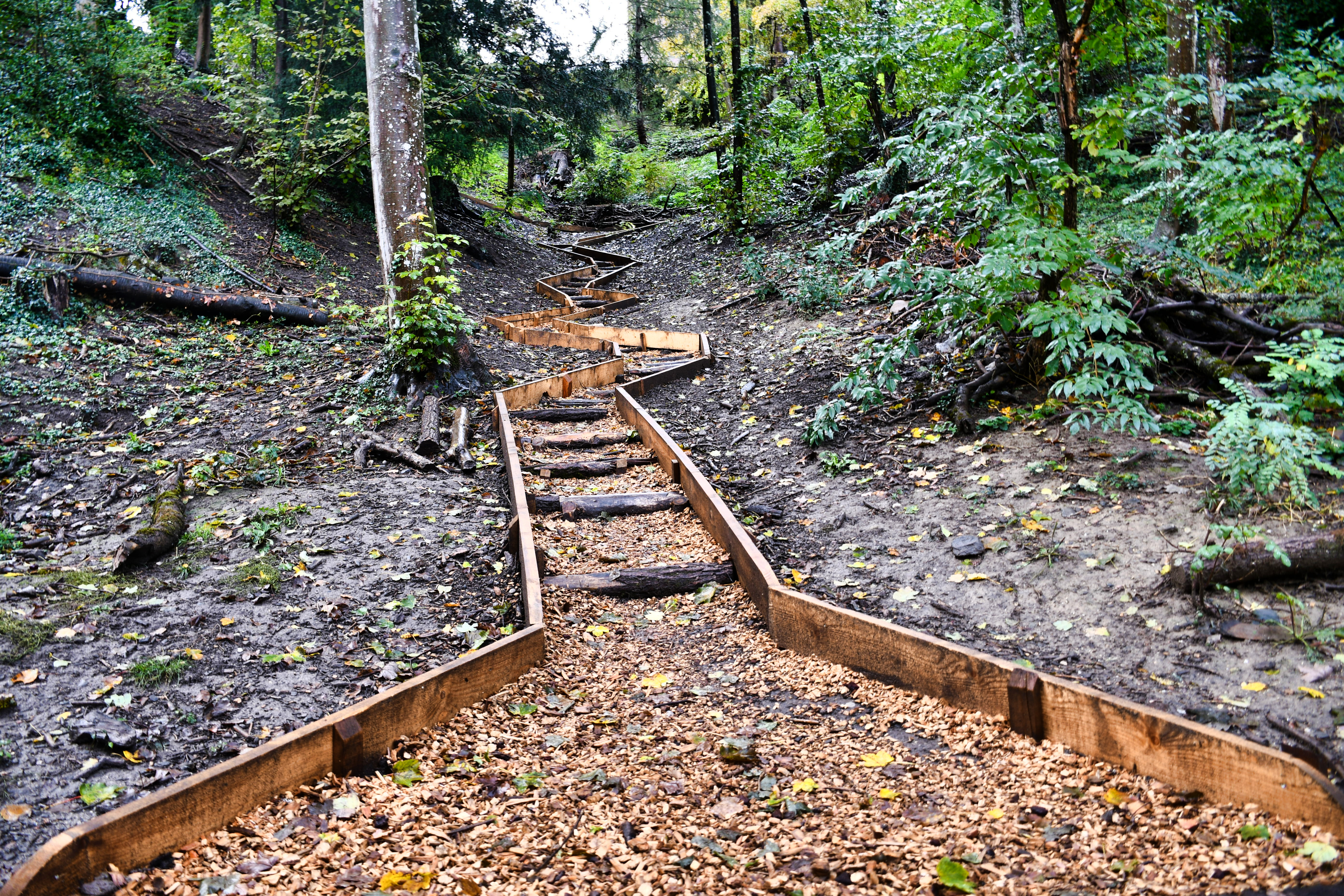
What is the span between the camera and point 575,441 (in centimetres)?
659

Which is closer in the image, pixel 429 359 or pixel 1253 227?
pixel 1253 227

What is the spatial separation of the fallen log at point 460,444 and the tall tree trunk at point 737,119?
9.91 meters

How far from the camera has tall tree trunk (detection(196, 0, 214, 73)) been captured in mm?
15125

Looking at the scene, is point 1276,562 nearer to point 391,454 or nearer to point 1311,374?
point 1311,374

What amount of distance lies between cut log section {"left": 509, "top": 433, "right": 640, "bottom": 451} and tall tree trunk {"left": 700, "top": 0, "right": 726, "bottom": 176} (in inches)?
394

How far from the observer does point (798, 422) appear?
20.4 feet

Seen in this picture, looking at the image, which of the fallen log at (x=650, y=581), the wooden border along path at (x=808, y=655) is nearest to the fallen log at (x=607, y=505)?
the fallen log at (x=650, y=581)

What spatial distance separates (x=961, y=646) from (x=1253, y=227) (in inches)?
132

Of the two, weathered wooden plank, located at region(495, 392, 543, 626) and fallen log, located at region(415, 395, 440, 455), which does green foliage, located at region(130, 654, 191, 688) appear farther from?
fallen log, located at region(415, 395, 440, 455)

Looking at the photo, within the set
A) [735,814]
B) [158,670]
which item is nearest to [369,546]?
[158,670]

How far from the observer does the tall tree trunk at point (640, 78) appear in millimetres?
25688

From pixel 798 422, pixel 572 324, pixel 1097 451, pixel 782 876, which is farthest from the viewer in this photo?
pixel 572 324

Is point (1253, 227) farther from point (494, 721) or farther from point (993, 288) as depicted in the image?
point (494, 721)

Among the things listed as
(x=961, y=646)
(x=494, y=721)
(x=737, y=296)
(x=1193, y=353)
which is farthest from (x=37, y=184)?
(x=1193, y=353)
